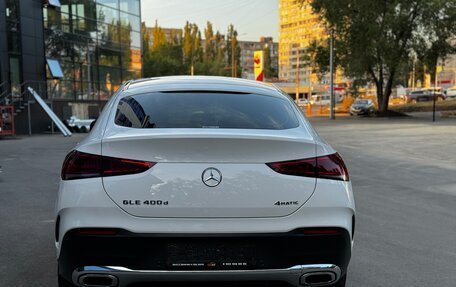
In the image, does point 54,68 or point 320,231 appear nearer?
point 320,231

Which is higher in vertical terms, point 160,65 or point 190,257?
point 160,65

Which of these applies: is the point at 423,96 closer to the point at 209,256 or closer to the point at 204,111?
the point at 204,111

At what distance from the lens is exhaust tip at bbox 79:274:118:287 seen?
296 centimetres

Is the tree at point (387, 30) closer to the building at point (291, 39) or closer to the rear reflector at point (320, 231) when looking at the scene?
the rear reflector at point (320, 231)

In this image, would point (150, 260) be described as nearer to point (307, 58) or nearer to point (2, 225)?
point (2, 225)

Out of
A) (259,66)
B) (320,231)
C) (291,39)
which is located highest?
(291,39)

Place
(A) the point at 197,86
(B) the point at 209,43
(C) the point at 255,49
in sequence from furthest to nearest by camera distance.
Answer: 1. (C) the point at 255,49
2. (B) the point at 209,43
3. (A) the point at 197,86

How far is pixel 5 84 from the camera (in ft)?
86.8

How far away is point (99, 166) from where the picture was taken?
9.89 feet

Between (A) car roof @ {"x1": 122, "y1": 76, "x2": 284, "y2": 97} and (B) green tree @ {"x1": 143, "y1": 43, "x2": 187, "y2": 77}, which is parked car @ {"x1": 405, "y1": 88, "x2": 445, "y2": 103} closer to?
(B) green tree @ {"x1": 143, "y1": 43, "x2": 187, "y2": 77}

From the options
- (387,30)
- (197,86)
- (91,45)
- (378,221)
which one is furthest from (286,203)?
(91,45)

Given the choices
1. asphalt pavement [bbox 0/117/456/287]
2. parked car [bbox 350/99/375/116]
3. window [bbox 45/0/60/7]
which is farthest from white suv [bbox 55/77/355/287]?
parked car [bbox 350/99/375/116]

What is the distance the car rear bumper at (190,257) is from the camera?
115 inches

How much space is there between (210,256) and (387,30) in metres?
31.0
